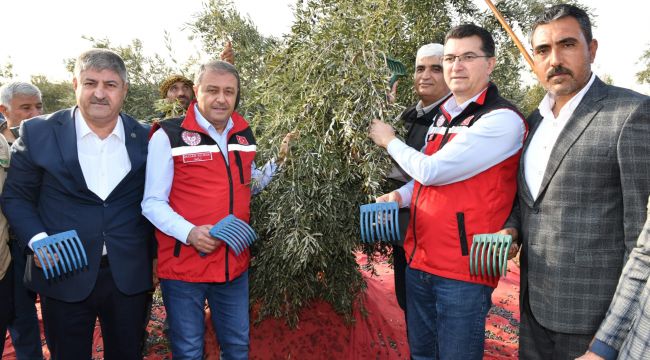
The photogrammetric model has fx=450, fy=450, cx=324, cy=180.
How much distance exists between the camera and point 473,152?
2.76 m

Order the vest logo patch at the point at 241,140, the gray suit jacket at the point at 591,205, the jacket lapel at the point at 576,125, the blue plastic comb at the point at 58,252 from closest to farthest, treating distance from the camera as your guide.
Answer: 1. the gray suit jacket at the point at 591,205
2. the jacket lapel at the point at 576,125
3. the blue plastic comb at the point at 58,252
4. the vest logo patch at the point at 241,140

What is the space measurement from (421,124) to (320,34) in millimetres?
1205

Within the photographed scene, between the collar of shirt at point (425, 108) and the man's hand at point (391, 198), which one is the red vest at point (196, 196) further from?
the collar of shirt at point (425, 108)

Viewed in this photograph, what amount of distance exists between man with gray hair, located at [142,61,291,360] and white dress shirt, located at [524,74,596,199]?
5.16 ft

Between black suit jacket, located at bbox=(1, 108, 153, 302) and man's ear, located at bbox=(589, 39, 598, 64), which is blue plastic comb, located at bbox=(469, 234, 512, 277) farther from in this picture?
black suit jacket, located at bbox=(1, 108, 153, 302)

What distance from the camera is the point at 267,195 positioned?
3.48 meters

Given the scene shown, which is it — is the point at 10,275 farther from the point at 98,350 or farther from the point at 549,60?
the point at 549,60

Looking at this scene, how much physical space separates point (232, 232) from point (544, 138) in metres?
2.03

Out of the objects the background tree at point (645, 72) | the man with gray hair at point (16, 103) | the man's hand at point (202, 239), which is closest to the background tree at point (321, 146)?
the man's hand at point (202, 239)

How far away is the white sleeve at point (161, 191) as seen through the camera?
2.97 meters

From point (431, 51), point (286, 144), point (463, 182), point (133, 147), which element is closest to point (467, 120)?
point (463, 182)

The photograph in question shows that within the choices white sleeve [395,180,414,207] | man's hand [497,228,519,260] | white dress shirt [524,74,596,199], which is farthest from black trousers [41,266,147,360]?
white dress shirt [524,74,596,199]

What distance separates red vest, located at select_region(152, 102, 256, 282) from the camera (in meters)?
3.13

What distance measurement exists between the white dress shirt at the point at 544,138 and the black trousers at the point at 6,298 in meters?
3.74
